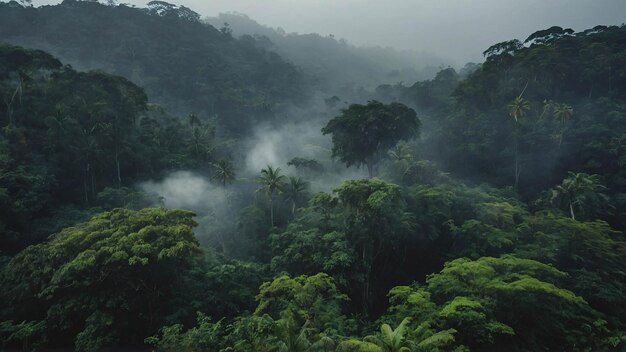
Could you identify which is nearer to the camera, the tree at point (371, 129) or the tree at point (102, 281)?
the tree at point (102, 281)

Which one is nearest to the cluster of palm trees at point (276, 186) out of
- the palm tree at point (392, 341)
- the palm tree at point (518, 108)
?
the palm tree at point (392, 341)

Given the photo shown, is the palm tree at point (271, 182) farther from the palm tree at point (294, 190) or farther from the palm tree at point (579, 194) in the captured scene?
the palm tree at point (579, 194)

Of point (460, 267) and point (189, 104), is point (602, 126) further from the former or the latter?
point (189, 104)

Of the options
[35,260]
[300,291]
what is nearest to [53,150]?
[35,260]

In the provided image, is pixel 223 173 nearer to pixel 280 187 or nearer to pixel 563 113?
pixel 280 187

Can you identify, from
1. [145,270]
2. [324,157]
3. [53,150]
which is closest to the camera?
[145,270]

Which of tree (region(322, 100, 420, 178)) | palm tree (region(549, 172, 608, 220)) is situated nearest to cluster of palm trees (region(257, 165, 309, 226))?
tree (region(322, 100, 420, 178))
